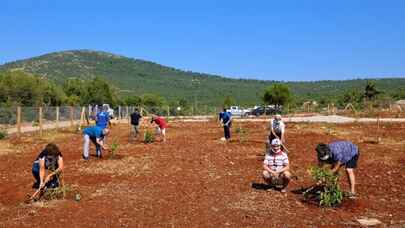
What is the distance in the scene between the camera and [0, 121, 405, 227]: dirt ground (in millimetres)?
8914

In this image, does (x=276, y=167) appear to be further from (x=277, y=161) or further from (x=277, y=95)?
(x=277, y=95)

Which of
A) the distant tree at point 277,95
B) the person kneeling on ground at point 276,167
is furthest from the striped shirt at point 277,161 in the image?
the distant tree at point 277,95

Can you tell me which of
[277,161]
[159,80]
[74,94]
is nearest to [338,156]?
[277,161]

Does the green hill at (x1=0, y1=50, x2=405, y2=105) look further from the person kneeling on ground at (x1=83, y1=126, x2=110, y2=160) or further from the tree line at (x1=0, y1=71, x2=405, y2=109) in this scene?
the person kneeling on ground at (x1=83, y1=126, x2=110, y2=160)

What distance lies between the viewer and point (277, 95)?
8244 cm

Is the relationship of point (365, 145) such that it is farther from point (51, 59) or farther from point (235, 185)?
point (51, 59)

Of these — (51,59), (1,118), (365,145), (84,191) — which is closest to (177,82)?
(51,59)

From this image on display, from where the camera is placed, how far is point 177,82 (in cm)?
14975

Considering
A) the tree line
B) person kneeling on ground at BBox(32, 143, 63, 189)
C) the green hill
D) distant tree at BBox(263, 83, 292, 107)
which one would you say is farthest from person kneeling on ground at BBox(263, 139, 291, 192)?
the green hill

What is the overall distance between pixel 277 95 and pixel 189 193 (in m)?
72.3

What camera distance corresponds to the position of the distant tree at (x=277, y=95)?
270ft

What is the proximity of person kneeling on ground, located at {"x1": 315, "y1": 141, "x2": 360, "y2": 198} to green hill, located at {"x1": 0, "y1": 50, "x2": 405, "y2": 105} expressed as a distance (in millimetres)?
106743

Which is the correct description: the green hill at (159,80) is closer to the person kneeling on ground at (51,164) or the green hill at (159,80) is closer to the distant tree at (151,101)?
the distant tree at (151,101)

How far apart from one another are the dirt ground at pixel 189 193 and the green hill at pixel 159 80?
101296mm
